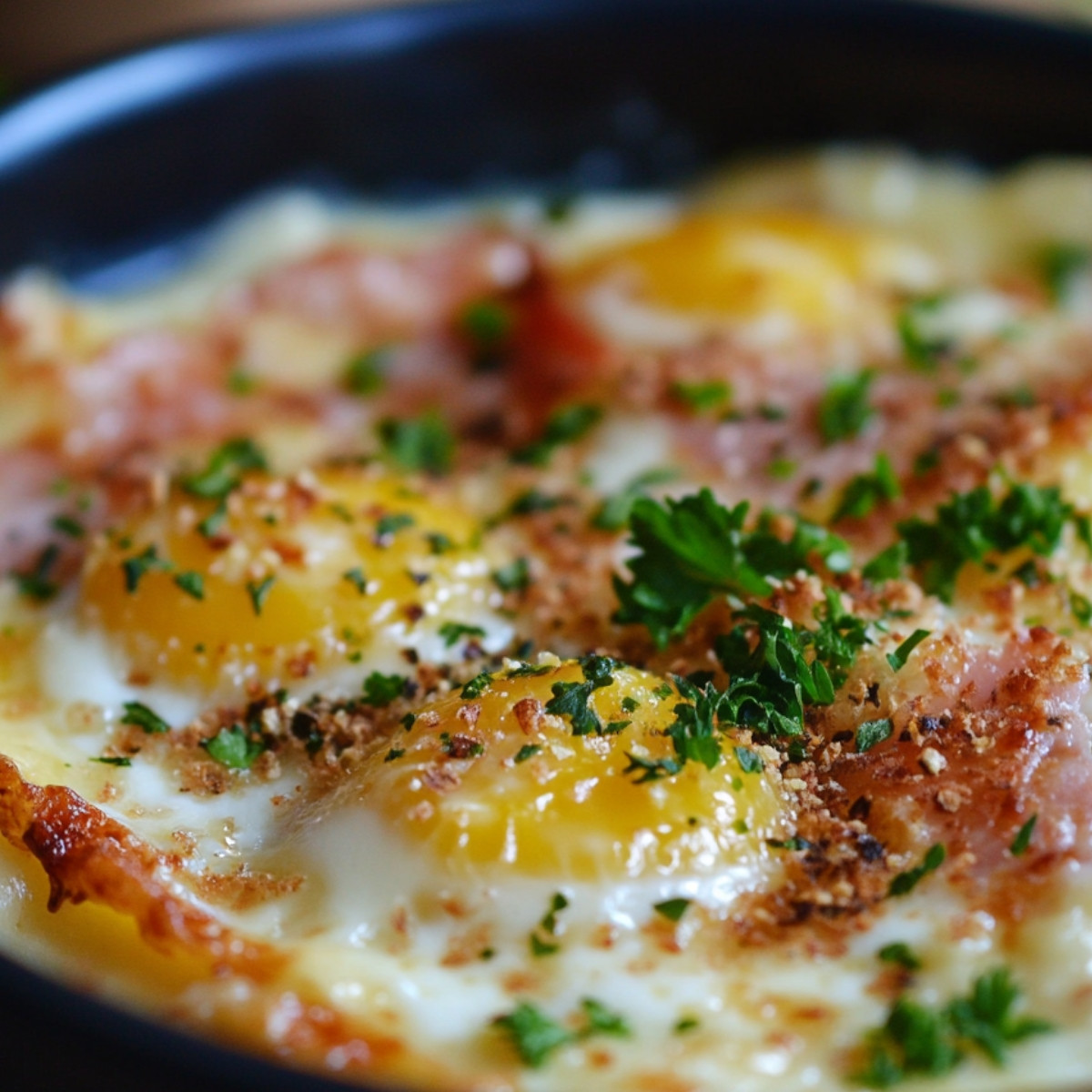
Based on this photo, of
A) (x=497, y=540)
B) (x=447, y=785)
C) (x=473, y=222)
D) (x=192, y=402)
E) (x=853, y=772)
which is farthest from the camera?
(x=473, y=222)

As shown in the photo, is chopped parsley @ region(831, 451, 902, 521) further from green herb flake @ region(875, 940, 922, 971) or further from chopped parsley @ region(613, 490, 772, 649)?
green herb flake @ region(875, 940, 922, 971)

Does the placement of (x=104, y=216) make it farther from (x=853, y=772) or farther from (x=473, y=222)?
(x=853, y=772)

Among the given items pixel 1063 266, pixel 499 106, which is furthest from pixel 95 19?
pixel 1063 266

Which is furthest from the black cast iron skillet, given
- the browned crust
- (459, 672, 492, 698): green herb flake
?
(459, 672, 492, 698): green herb flake

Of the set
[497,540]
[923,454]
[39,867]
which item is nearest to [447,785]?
[39,867]

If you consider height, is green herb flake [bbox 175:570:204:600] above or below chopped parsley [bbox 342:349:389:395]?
below

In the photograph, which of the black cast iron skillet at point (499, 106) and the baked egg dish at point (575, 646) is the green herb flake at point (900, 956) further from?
the black cast iron skillet at point (499, 106)
